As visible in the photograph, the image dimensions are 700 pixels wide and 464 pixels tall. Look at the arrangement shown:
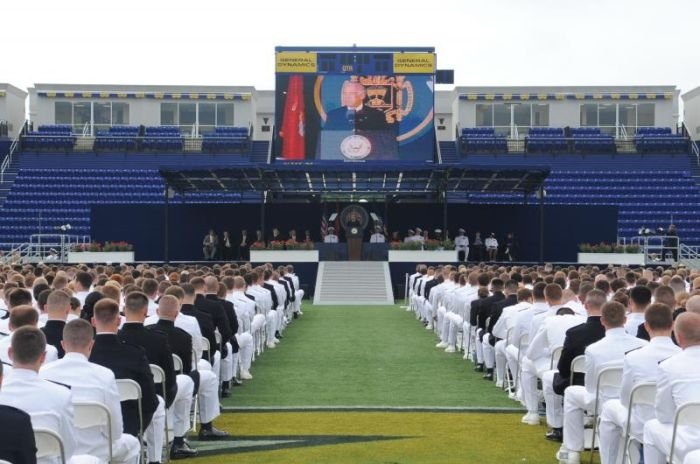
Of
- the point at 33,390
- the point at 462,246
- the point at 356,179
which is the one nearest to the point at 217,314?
the point at 33,390

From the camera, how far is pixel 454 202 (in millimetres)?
49406

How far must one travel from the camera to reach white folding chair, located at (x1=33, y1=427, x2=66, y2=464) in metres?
6.26

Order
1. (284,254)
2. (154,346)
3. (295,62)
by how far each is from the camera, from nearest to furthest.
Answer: (154,346) < (284,254) < (295,62)

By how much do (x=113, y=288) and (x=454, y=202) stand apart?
38.5 meters

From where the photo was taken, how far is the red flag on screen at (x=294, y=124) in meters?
44.9

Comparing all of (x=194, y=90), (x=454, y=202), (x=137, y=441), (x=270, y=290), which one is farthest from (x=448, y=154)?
(x=137, y=441)

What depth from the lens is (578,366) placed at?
10.1 metres

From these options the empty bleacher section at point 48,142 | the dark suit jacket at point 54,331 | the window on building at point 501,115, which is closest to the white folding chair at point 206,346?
the dark suit jacket at point 54,331

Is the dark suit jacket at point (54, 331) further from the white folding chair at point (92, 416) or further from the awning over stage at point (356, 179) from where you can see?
the awning over stage at point (356, 179)

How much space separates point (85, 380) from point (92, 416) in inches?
9.6

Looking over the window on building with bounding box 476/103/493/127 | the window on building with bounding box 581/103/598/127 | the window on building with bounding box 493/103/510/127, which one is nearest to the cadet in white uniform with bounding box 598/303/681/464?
the window on building with bounding box 476/103/493/127

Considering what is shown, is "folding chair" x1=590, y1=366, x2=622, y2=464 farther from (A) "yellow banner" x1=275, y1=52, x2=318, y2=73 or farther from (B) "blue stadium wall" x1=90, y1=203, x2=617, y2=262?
(B) "blue stadium wall" x1=90, y1=203, x2=617, y2=262

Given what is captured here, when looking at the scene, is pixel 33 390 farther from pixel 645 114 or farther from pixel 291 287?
pixel 645 114

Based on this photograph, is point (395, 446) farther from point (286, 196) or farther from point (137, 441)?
point (286, 196)
